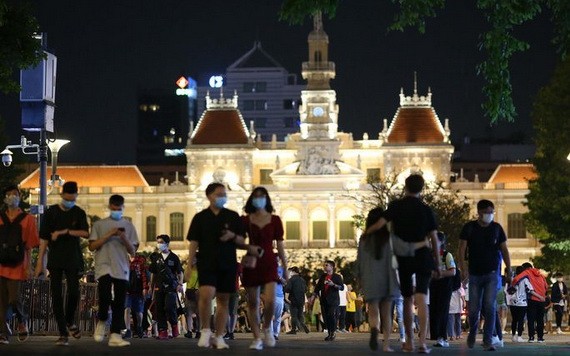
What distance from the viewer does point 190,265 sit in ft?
61.5

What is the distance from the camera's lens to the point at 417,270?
60.5ft

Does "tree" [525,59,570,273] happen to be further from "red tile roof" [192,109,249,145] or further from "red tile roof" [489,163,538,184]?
"red tile roof" [192,109,249,145]

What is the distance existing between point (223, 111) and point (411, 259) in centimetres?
9150

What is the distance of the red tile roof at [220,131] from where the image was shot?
352 ft

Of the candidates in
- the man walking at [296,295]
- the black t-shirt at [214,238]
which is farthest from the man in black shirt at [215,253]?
the man walking at [296,295]

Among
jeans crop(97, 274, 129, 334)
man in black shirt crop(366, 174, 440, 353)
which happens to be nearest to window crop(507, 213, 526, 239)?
man in black shirt crop(366, 174, 440, 353)

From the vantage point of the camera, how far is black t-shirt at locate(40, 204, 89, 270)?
19.2 meters

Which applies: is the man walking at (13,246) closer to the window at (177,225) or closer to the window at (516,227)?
the window at (516,227)

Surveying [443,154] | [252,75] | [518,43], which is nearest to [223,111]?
[443,154]

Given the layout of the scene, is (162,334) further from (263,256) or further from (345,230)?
(345,230)

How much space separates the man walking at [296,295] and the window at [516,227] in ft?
237

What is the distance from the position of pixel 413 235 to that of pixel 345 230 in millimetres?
87243

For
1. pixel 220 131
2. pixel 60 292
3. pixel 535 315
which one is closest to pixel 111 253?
pixel 60 292

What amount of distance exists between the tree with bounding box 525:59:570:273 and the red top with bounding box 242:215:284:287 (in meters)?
47.1
